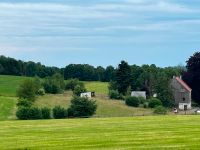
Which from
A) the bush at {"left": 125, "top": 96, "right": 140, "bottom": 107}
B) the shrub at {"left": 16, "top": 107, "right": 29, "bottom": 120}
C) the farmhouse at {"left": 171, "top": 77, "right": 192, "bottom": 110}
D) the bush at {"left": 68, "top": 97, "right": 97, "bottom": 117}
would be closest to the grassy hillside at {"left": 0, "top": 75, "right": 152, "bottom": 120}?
the bush at {"left": 125, "top": 96, "right": 140, "bottom": 107}

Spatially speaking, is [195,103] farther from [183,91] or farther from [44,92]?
[44,92]

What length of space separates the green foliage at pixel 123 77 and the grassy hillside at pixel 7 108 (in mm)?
25347

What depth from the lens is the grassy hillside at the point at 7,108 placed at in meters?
89.3

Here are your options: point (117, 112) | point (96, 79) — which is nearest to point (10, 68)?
point (96, 79)

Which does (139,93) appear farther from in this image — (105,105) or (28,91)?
(28,91)

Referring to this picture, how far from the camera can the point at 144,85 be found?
12938 centimetres

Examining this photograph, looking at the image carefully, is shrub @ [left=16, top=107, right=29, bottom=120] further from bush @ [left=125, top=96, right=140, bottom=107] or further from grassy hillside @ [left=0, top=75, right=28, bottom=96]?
grassy hillside @ [left=0, top=75, right=28, bottom=96]

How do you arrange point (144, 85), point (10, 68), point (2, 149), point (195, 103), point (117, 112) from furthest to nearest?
point (10, 68), point (144, 85), point (195, 103), point (117, 112), point (2, 149)

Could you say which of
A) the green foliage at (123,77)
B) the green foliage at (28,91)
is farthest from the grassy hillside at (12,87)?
the green foliage at (28,91)

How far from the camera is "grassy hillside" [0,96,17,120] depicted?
8935cm

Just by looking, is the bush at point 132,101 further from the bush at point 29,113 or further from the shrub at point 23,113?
the shrub at point 23,113

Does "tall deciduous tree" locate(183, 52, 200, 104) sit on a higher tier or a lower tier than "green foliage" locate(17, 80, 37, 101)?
higher

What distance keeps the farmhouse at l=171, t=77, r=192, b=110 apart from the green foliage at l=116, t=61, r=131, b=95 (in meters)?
10.2

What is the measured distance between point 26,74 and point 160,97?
83.5m
